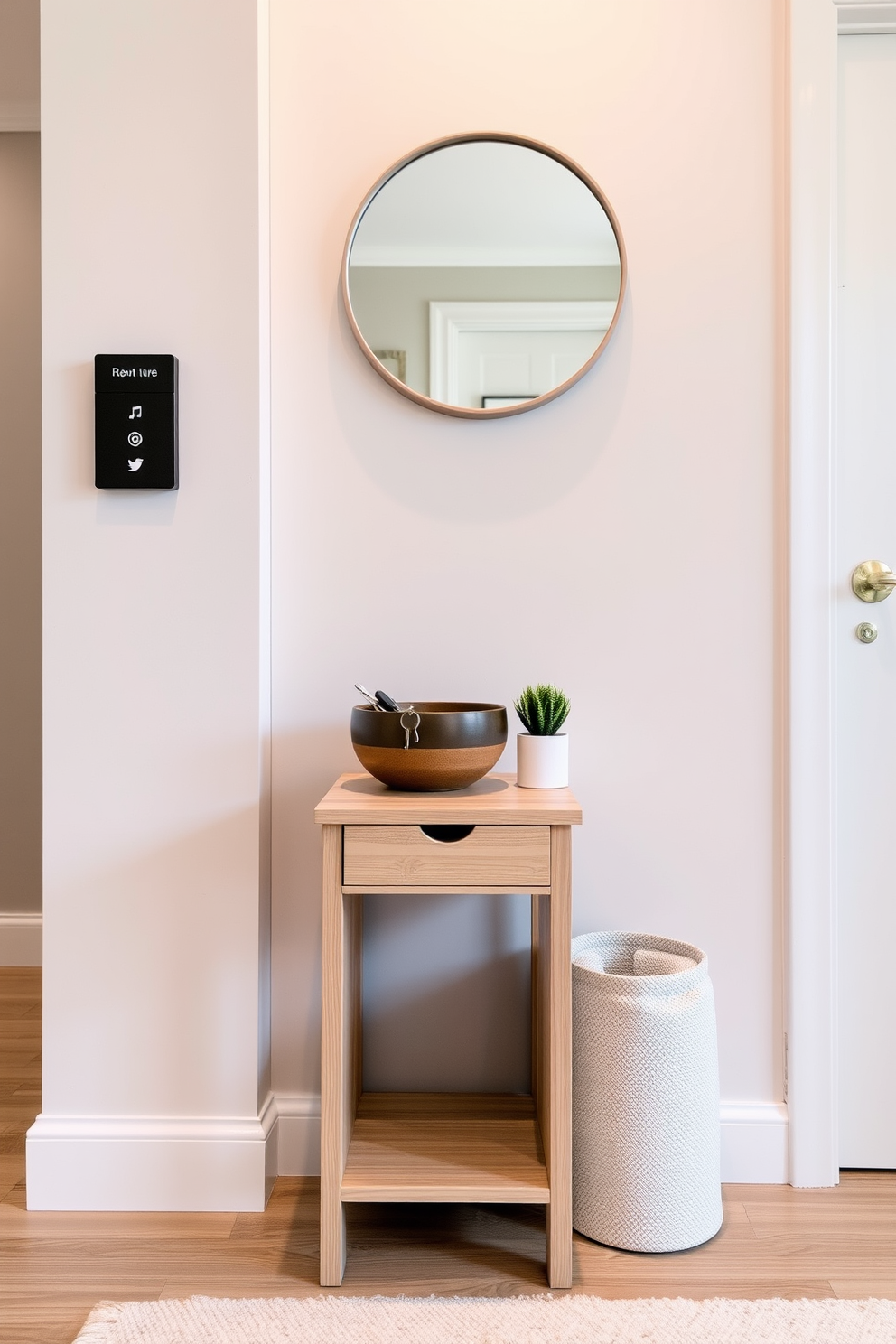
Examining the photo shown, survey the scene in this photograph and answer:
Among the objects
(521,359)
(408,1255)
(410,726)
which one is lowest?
(408,1255)

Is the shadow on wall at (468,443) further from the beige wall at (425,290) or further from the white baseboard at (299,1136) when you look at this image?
the white baseboard at (299,1136)

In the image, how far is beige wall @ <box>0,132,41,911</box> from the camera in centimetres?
285

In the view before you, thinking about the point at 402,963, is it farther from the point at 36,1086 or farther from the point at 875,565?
the point at 875,565

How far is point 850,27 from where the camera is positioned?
173 cm

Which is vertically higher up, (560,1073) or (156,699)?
(156,699)

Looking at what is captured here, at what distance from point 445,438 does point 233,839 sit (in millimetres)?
778

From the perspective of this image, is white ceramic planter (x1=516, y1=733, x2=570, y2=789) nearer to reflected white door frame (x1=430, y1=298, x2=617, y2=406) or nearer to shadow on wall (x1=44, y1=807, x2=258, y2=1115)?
shadow on wall (x1=44, y1=807, x2=258, y2=1115)

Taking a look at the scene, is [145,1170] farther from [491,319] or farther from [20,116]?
[20,116]

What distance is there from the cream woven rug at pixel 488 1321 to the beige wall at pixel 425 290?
1.42 metres

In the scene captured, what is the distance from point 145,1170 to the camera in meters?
1.63

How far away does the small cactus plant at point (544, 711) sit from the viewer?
5.17 feet

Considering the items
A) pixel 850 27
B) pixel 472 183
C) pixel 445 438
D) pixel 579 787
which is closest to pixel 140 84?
pixel 472 183

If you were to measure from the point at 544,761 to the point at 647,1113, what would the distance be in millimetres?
540

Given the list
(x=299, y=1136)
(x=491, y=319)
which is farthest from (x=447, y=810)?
(x=491, y=319)
